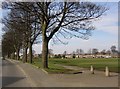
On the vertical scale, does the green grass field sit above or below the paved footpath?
above

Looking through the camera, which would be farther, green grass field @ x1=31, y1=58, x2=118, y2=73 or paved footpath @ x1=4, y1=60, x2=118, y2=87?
green grass field @ x1=31, y1=58, x2=118, y2=73

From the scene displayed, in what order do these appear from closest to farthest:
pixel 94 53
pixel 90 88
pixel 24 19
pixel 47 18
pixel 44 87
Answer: pixel 90 88
pixel 44 87
pixel 47 18
pixel 24 19
pixel 94 53

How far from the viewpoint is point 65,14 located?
1328 inches

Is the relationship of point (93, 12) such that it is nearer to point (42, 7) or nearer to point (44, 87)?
point (42, 7)

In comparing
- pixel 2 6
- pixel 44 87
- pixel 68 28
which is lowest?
pixel 44 87

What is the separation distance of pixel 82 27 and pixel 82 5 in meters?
3.65

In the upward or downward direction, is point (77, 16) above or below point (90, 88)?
above

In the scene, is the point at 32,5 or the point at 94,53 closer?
the point at 32,5

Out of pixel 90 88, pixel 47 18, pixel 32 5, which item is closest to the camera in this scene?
pixel 90 88

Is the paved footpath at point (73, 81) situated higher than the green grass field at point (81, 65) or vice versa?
the green grass field at point (81, 65)

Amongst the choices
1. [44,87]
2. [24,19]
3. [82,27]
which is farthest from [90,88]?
[24,19]

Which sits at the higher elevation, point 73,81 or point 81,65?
point 81,65

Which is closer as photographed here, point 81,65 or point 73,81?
point 73,81

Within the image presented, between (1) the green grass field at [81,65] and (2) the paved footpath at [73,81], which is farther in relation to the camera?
(1) the green grass field at [81,65]
